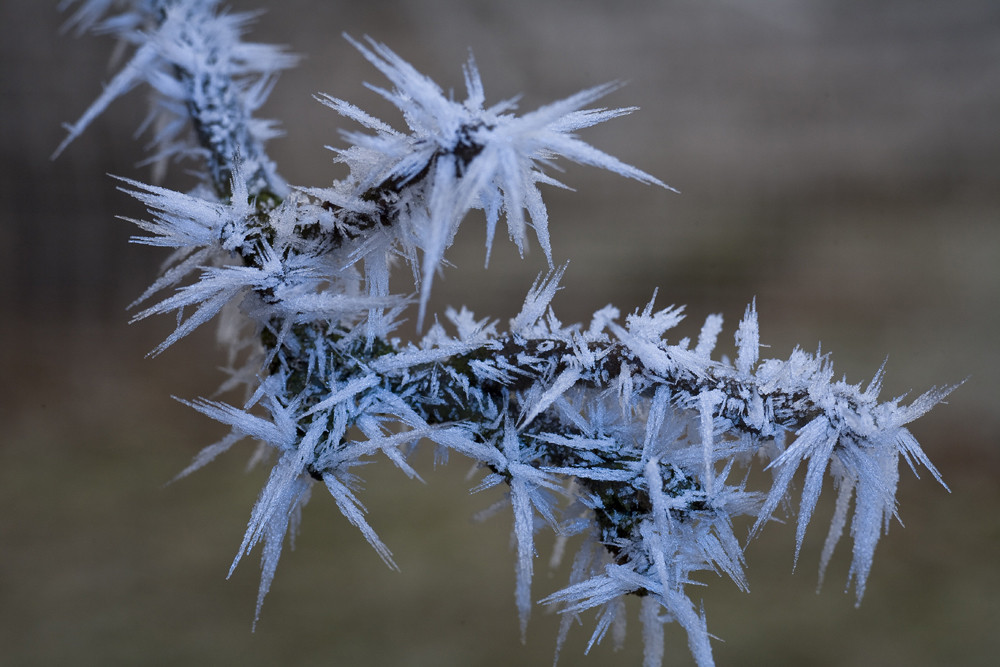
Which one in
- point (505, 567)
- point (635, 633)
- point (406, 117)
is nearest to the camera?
point (406, 117)

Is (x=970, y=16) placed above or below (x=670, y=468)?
above

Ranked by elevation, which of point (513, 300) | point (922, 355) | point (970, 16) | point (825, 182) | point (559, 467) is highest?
point (970, 16)

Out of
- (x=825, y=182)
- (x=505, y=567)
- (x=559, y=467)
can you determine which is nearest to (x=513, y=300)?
(x=505, y=567)

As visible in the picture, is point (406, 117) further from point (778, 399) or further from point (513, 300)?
point (513, 300)

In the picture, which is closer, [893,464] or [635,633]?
[893,464]

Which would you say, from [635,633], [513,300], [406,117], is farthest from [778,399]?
[513,300]

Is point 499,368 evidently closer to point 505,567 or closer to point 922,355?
point 505,567

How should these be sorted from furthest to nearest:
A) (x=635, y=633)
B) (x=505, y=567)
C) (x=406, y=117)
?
(x=505, y=567) → (x=635, y=633) → (x=406, y=117)

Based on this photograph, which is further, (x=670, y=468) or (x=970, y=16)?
(x=970, y=16)

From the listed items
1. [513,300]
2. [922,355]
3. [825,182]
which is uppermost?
[825,182]
